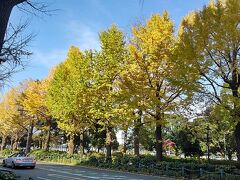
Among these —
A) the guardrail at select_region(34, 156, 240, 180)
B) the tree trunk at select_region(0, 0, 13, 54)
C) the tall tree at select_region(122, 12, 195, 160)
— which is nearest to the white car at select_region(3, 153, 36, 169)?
the guardrail at select_region(34, 156, 240, 180)

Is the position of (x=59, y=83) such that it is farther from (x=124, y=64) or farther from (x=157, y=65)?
(x=157, y=65)

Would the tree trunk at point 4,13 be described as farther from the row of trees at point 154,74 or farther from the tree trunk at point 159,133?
the tree trunk at point 159,133

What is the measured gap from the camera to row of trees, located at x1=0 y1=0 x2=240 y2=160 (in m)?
17.6

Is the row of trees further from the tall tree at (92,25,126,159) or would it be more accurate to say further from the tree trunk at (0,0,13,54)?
the tree trunk at (0,0,13,54)

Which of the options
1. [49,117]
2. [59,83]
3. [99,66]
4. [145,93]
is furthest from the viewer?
[49,117]

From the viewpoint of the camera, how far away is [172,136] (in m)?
52.4

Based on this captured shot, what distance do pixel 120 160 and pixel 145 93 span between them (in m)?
7.43

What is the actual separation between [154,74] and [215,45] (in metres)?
5.81

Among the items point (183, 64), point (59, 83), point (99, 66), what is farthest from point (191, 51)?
point (59, 83)

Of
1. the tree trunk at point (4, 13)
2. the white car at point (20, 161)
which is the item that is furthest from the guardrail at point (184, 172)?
the tree trunk at point (4, 13)

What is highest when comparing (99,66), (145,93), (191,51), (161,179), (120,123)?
(99,66)

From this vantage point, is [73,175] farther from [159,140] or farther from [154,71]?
[154,71]

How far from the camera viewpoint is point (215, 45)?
1723 cm

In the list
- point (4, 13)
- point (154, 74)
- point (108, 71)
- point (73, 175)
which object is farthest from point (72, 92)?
point (4, 13)
